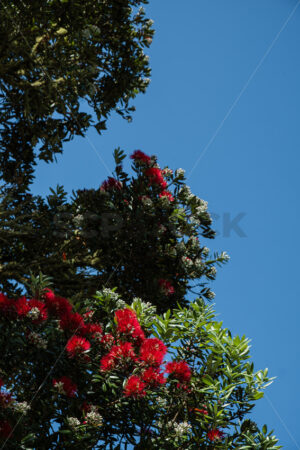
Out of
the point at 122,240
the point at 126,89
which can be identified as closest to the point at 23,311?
the point at 122,240

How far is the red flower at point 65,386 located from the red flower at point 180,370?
3.09ft

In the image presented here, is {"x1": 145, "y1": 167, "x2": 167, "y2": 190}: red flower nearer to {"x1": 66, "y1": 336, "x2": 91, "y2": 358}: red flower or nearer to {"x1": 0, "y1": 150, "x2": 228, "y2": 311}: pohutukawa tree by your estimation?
{"x1": 0, "y1": 150, "x2": 228, "y2": 311}: pohutukawa tree

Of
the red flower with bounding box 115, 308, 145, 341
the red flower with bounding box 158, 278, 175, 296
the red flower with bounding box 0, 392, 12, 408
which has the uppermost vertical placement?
the red flower with bounding box 158, 278, 175, 296

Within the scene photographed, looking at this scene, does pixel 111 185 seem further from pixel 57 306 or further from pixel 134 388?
pixel 134 388

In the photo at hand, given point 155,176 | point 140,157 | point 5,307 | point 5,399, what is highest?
point 140,157

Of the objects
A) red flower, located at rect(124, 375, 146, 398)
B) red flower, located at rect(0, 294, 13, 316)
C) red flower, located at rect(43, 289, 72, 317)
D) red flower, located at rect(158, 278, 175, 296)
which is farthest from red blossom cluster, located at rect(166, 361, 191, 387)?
→ red flower, located at rect(158, 278, 175, 296)

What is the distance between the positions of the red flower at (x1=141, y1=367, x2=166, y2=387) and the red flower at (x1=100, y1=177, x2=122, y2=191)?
10.5 ft

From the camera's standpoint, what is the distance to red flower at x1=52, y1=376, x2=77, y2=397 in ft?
11.1

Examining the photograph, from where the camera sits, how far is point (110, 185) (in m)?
6.07

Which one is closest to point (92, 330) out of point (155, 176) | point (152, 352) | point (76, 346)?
point (76, 346)

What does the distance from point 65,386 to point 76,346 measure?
0.35 m

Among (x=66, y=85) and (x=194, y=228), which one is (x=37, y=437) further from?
(x=66, y=85)

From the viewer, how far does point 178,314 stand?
4.49 meters

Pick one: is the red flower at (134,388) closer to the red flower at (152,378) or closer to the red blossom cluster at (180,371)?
the red flower at (152,378)
